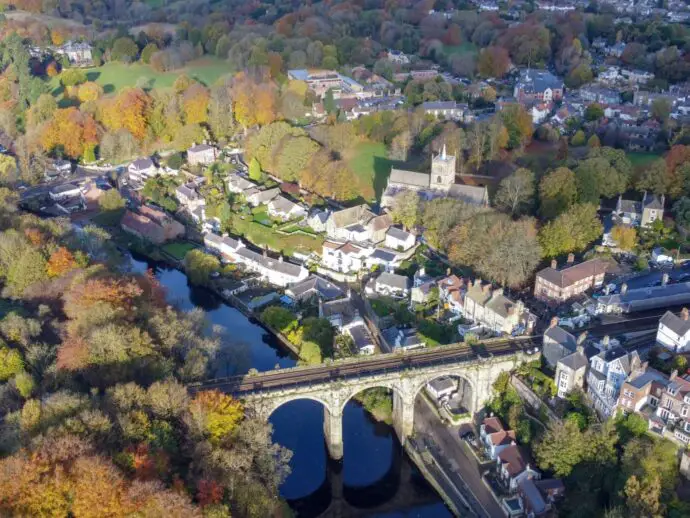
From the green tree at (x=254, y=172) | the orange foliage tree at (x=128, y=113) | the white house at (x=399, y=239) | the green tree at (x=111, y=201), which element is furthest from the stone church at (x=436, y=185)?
the orange foliage tree at (x=128, y=113)

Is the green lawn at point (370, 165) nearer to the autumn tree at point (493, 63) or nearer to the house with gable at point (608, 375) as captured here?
the autumn tree at point (493, 63)

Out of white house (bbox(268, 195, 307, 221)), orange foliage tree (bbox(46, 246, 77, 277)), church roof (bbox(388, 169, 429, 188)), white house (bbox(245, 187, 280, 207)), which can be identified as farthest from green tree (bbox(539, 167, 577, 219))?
orange foliage tree (bbox(46, 246, 77, 277))

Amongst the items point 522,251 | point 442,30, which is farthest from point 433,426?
point 442,30

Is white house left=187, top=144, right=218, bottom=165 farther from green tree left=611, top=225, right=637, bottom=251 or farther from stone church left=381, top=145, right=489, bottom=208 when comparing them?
green tree left=611, top=225, right=637, bottom=251

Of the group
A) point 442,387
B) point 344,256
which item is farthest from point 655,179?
point 442,387

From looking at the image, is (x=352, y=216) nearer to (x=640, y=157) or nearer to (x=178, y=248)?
(x=178, y=248)

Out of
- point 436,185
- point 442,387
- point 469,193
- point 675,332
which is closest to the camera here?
point 675,332
